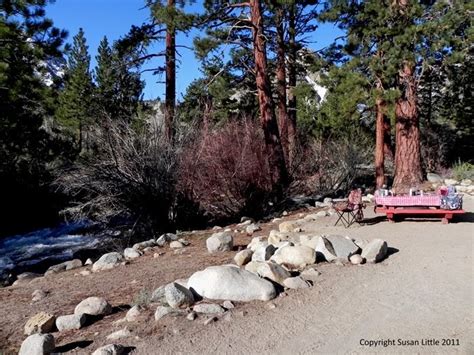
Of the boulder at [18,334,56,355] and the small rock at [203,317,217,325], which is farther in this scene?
the small rock at [203,317,217,325]

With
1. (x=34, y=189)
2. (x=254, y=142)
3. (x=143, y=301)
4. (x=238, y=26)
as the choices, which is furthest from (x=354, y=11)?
(x=34, y=189)

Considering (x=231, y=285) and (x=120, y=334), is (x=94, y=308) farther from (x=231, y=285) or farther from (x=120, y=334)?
(x=231, y=285)

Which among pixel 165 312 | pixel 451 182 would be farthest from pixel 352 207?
pixel 451 182

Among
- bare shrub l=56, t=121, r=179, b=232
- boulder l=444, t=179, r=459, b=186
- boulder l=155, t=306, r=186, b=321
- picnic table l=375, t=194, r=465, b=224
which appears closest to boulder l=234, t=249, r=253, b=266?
boulder l=155, t=306, r=186, b=321

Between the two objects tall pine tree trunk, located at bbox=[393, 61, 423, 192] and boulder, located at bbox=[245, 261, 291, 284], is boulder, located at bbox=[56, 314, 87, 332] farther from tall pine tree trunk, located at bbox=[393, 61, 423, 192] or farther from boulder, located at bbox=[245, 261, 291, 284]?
tall pine tree trunk, located at bbox=[393, 61, 423, 192]

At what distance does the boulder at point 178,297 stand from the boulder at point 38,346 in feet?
3.96

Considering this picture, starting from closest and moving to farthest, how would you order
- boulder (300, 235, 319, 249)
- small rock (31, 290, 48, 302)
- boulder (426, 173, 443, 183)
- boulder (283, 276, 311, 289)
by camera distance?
boulder (283, 276, 311, 289), small rock (31, 290, 48, 302), boulder (300, 235, 319, 249), boulder (426, 173, 443, 183)

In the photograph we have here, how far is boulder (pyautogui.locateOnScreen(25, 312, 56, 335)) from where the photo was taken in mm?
4605

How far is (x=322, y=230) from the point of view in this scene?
837cm

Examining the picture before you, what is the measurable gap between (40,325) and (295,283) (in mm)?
2687

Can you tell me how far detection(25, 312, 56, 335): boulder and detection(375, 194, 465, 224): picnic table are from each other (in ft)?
20.1

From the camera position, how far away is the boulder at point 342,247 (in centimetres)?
630

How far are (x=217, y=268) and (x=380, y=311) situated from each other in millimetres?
1795

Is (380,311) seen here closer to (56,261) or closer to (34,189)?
(56,261)
